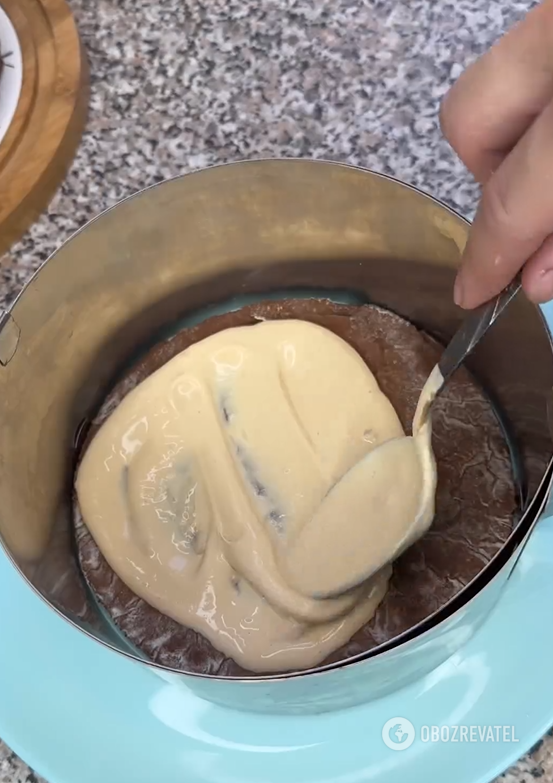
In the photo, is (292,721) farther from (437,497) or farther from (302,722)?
(437,497)

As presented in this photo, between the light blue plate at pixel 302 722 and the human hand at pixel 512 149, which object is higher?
the human hand at pixel 512 149

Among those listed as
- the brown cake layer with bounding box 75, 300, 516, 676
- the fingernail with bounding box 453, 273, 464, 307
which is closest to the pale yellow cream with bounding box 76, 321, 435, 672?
the brown cake layer with bounding box 75, 300, 516, 676

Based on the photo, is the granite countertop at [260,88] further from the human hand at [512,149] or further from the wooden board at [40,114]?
the human hand at [512,149]

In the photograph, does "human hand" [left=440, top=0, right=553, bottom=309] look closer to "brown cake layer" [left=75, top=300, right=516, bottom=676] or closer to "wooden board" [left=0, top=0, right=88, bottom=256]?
"brown cake layer" [left=75, top=300, right=516, bottom=676]

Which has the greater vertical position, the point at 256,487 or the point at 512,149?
the point at 512,149

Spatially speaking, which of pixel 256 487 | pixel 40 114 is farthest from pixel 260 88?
pixel 256 487

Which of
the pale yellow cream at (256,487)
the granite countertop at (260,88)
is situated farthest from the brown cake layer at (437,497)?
the granite countertop at (260,88)
